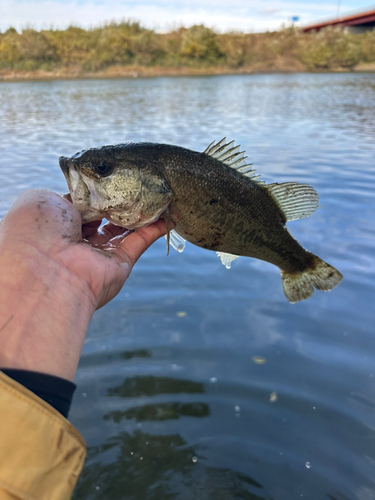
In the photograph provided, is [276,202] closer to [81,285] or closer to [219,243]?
[219,243]

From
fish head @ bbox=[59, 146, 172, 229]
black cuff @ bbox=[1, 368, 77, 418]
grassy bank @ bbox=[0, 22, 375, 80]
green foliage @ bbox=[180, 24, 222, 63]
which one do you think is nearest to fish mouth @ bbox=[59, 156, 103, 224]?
fish head @ bbox=[59, 146, 172, 229]

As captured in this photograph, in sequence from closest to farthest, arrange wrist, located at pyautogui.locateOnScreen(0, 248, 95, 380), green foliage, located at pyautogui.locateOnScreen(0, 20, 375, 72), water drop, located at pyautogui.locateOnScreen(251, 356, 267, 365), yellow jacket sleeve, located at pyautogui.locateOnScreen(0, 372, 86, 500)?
1. yellow jacket sleeve, located at pyautogui.locateOnScreen(0, 372, 86, 500)
2. wrist, located at pyautogui.locateOnScreen(0, 248, 95, 380)
3. water drop, located at pyautogui.locateOnScreen(251, 356, 267, 365)
4. green foliage, located at pyautogui.locateOnScreen(0, 20, 375, 72)

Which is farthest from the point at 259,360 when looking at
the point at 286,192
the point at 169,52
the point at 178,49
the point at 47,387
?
the point at 178,49

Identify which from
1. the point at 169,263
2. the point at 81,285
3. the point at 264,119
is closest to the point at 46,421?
the point at 81,285

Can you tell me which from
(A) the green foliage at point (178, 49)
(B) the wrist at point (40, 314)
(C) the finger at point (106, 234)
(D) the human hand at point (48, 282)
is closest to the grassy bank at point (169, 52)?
(A) the green foliage at point (178, 49)

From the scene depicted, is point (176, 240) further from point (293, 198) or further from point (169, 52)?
point (169, 52)

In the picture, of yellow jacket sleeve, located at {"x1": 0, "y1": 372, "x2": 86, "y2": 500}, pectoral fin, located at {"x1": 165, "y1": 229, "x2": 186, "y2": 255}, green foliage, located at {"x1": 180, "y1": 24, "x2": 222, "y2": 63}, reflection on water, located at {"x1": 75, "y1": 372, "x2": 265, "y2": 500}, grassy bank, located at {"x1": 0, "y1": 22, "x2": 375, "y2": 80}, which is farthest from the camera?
green foliage, located at {"x1": 180, "y1": 24, "x2": 222, "y2": 63}

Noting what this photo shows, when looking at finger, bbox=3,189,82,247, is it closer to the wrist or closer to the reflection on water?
the wrist

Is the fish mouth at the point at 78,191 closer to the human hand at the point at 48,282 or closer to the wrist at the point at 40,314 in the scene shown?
the human hand at the point at 48,282
